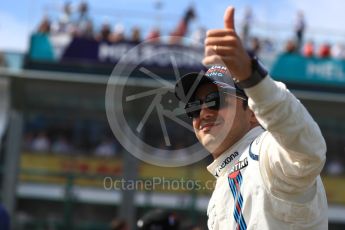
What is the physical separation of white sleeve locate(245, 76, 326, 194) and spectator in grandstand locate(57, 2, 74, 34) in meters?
16.2

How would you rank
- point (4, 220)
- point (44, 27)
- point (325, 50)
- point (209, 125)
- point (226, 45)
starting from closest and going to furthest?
1. point (226, 45)
2. point (209, 125)
3. point (4, 220)
4. point (44, 27)
5. point (325, 50)

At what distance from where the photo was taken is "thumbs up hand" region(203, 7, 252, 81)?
2879 mm

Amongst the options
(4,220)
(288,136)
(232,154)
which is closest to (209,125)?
(232,154)

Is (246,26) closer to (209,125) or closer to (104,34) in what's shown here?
(104,34)

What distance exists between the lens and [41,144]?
893 inches

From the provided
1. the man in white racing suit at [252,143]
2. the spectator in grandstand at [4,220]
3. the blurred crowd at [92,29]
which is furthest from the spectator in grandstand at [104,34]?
the man in white racing suit at [252,143]

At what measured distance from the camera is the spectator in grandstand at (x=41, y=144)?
22672mm

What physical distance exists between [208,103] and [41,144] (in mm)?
19232

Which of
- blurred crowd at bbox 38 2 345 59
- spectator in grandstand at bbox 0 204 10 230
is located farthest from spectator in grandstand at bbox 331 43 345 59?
spectator in grandstand at bbox 0 204 10 230

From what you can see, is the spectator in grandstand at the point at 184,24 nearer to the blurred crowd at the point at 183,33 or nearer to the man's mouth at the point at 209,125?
the blurred crowd at the point at 183,33

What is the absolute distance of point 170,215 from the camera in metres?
7.39

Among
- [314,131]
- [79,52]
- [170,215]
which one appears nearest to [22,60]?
[79,52]

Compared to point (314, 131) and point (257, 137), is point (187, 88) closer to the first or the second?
point (257, 137)

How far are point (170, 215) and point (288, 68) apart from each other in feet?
39.7
